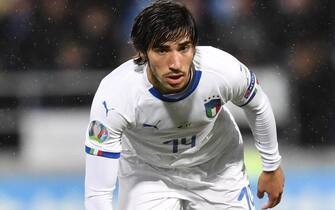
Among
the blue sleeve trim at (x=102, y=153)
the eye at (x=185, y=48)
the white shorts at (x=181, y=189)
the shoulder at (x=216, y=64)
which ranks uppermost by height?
the eye at (x=185, y=48)

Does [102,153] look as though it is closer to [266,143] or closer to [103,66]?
[266,143]

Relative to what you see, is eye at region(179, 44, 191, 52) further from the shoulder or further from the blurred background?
the blurred background

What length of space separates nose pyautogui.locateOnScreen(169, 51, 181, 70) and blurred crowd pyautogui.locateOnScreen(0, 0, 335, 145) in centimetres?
244

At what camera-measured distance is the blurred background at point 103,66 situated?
5.06 meters

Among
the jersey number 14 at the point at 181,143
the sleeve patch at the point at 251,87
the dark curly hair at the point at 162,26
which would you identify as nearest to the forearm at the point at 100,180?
the jersey number 14 at the point at 181,143

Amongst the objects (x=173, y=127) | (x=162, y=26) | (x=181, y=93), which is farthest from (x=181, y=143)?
(x=162, y=26)

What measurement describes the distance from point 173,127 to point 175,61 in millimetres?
301

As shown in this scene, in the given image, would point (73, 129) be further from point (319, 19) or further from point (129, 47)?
point (319, 19)

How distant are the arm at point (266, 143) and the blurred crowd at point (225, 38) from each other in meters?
2.04

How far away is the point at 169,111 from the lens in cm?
294

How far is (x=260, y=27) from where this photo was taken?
17.5 feet

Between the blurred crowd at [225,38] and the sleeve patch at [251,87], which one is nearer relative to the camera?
the sleeve patch at [251,87]

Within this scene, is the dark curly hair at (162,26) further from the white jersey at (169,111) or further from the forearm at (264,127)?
the forearm at (264,127)

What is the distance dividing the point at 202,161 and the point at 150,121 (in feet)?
0.92
